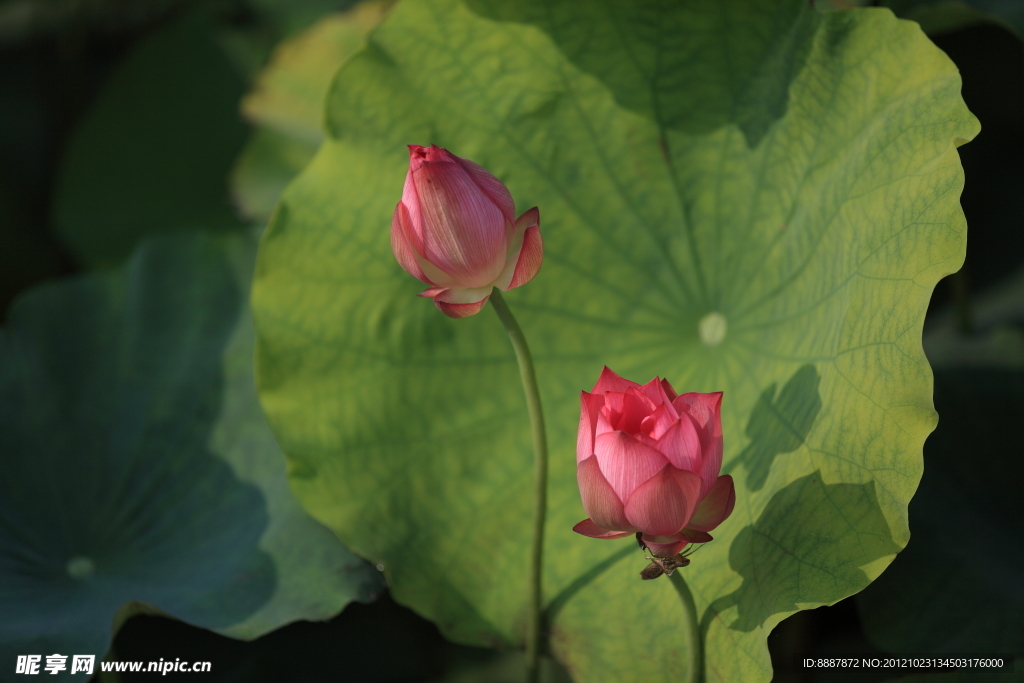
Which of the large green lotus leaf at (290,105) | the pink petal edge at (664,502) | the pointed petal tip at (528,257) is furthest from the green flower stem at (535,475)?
the large green lotus leaf at (290,105)

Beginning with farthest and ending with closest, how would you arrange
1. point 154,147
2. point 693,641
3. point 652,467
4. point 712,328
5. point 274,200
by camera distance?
1. point 154,147
2. point 274,200
3. point 712,328
4. point 693,641
5. point 652,467

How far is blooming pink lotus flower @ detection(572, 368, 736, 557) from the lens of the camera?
53cm

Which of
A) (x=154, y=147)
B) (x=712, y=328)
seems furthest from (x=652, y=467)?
(x=154, y=147)

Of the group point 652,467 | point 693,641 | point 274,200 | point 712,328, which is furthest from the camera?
point 274,200

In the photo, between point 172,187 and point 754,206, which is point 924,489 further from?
point 172,187

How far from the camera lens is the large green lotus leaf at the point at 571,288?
711mm

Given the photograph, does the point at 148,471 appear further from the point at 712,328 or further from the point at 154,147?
the point at 154,147

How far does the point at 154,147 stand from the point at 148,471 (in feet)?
2.81

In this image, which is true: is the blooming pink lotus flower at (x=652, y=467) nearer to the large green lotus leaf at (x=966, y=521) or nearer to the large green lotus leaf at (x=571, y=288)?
the large green lotus leaf at (x=571, y=288)

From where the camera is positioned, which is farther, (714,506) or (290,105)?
(290,105)

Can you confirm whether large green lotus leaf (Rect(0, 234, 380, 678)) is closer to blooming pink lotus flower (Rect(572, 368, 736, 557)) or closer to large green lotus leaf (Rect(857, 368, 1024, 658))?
blooming pink lotus flower (Rect(572, 368, 736, 557))

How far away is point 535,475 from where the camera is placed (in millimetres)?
693

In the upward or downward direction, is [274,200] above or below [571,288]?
below

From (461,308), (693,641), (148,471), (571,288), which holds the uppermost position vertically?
(461,308)
